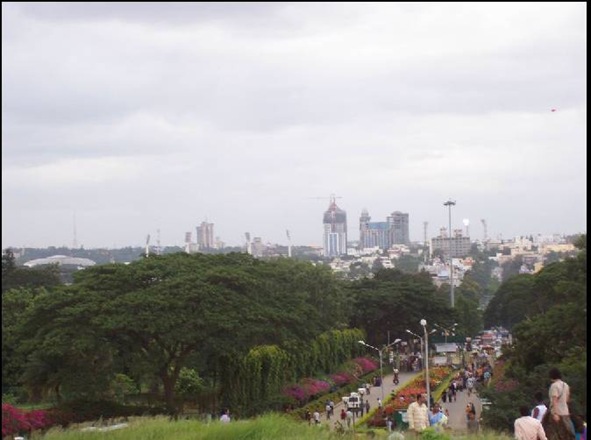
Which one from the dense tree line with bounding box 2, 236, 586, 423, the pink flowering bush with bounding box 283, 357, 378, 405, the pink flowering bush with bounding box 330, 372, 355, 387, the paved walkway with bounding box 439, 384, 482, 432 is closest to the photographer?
the dense tree line with bounding box 2, 236, 586, 423

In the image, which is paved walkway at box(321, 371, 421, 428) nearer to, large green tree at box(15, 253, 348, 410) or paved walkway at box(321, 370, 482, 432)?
paved walkway at box(321, 370, 482, 432)

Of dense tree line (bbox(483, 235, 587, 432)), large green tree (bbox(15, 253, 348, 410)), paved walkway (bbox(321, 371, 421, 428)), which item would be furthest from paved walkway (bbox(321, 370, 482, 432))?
large green tree (bbox(15, 253, 348, 410))

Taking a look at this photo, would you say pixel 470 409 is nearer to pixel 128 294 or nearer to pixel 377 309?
pixel 128 294

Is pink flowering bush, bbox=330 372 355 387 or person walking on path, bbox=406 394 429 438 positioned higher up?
person walking on path, bbox=406 394 429 438

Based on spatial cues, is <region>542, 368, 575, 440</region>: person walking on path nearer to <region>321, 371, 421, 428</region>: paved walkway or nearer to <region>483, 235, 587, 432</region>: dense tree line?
<region>483, 235, 587, 432</region>: dense tree line

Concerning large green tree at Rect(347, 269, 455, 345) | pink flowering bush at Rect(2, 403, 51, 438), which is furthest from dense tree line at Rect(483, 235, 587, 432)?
large green tree at Rect(347, 269, 455, 345)

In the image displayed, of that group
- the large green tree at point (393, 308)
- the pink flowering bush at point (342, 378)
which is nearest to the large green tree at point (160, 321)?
the pink flowering bush at point (342, 378)

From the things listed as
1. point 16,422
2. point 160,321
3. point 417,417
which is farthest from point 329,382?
point 417,417

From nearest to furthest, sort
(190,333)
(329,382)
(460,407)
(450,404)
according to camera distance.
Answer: (190,333)
(460,407)
(450,404)
(329,382)

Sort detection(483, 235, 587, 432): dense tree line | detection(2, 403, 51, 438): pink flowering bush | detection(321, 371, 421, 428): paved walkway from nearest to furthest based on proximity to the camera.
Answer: detection(2, 403, 51, 438): pink flowering bush, detection(483, 235, 587, 432): dense tree line, detection(321, 371, 421, 428): paved walkway

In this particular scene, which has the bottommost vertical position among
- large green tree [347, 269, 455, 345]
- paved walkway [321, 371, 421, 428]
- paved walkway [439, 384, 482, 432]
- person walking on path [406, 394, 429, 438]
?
paved walkway [321, 371, 421, 428]

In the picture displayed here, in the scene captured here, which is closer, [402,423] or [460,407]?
[402,423]

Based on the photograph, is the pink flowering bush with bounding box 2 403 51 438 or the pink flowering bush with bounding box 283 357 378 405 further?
the pink flowering bush with bounding box 283 357 378 405

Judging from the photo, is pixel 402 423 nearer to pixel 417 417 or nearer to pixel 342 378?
pixel 417 417
